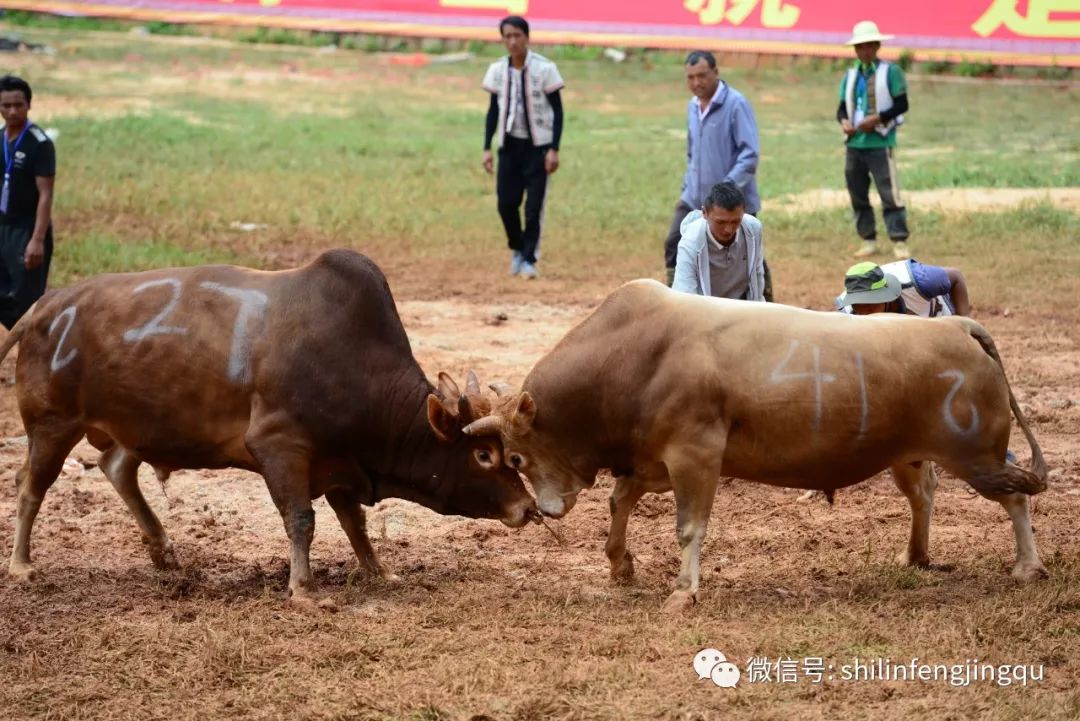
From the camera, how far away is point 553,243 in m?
14.4

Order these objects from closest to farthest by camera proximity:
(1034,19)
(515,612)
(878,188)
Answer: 1. (515,612)
2. (878,188)
3. (1034,19)

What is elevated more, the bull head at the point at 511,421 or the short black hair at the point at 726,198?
the short black hair at the point at 726,198

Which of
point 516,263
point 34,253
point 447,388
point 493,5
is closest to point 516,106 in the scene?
point 516,263

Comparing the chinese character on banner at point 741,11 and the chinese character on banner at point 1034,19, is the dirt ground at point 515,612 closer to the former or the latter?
the chinese character on banner at point 1034,19

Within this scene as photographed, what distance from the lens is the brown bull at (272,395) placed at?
20.4ft

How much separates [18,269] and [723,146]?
169 inches

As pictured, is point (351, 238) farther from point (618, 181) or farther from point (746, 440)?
point (746, 440)

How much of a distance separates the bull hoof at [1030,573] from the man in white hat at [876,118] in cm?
711

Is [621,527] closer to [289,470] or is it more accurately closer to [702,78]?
[289,470]

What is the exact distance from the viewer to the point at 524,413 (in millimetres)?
6219

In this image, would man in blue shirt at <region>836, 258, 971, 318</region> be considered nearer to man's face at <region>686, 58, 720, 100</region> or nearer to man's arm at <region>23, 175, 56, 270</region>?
man's face at <region>686, 58, 720, 100</region>

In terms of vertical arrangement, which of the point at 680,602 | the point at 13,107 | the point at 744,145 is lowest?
the point at 680,602

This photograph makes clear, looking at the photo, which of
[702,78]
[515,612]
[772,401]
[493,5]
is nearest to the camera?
[515,612]

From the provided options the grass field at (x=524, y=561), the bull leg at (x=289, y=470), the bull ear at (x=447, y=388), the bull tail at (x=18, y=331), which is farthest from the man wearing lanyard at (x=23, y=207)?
the bull ear at (x=447, y=388)
